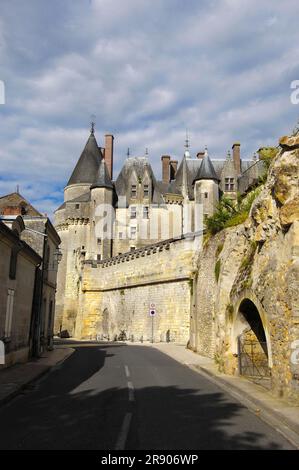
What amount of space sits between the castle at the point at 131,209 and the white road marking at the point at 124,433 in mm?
33126

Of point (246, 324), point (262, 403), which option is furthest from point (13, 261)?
point (262, 403)

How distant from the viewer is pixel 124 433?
598cm

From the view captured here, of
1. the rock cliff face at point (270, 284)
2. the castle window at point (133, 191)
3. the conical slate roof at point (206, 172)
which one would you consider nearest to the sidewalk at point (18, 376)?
the rock cliff face at point (270, 284)

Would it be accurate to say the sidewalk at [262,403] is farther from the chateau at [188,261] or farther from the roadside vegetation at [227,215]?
the roadside vegetation at [227,215]

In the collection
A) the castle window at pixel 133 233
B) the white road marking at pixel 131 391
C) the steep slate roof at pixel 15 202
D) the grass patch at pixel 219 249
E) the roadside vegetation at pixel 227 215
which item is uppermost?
the castle window at pixel 133 233

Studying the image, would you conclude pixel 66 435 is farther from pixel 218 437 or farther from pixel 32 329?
pixel 32 329

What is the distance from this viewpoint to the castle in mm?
42062

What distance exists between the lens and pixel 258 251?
11047 mm

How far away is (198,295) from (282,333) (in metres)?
11.1

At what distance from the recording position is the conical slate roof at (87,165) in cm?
5025

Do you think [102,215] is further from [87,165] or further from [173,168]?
[173,168]

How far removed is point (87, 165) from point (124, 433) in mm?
46655

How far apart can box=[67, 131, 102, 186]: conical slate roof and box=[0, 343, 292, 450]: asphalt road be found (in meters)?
40.0
